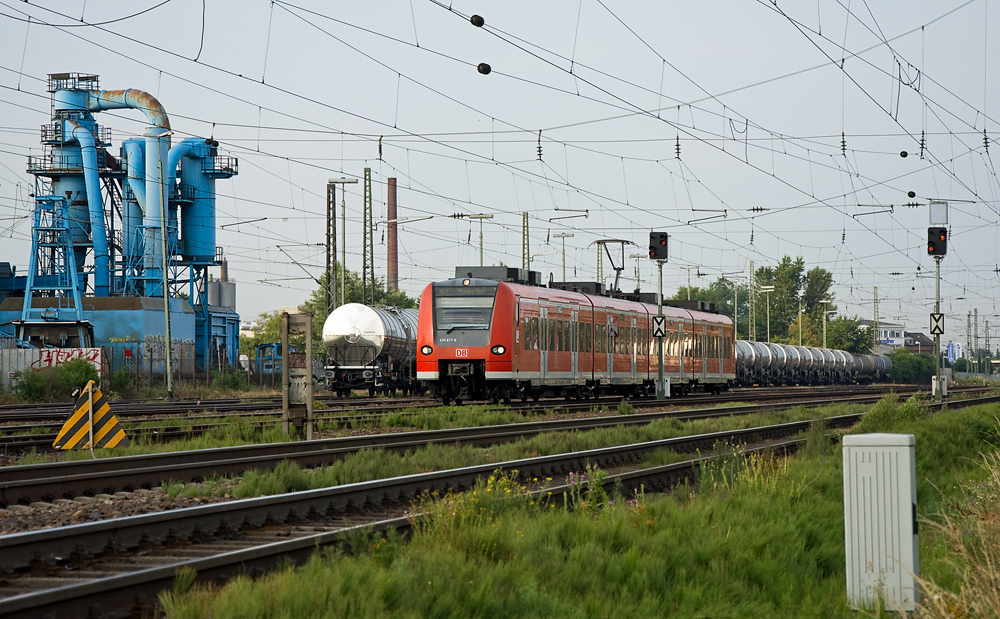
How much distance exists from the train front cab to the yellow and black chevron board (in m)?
13.1

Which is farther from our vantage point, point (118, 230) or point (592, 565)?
point (118, 230)

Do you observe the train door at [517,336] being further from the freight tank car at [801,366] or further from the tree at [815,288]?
the tree at [815,288]

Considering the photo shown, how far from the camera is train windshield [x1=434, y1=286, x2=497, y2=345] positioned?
27.4 meters

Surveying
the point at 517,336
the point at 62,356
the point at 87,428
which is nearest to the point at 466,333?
the point at 517,336

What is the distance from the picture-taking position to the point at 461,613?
6.02 metres

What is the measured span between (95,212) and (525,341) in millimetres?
40866

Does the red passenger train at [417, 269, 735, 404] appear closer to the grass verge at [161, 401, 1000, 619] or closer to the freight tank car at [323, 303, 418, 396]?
the freight tank car at [323, 303, 418, 396]

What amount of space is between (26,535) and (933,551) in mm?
7362

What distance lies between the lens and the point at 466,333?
90.7 ft

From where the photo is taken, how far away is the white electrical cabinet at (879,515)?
23.6 ft

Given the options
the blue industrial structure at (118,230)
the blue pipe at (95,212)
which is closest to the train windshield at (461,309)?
the blue industrial structure at (118,230)

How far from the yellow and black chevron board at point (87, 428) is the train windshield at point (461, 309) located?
13.3 m

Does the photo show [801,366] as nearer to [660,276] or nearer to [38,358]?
[660,276]

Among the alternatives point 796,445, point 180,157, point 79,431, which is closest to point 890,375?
point 180,157
